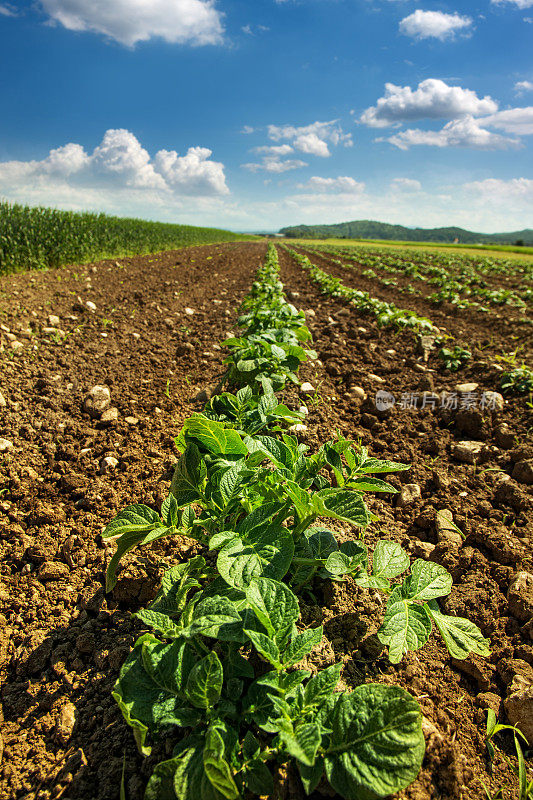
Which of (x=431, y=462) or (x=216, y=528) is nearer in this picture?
(x=216, y=528)

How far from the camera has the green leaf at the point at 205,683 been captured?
1062mm

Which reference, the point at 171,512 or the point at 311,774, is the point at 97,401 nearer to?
the point at 171,512

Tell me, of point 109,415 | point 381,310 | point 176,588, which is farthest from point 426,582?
point 381,310

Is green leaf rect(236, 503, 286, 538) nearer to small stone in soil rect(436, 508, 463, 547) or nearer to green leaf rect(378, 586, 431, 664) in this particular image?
green leaf rect(378, 586, 431, 664)

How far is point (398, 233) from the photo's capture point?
148750mm

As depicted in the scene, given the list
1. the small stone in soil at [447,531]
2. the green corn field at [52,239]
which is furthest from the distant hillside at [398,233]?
the small stone in soil at [447,531]

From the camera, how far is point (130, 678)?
1152 millimetres

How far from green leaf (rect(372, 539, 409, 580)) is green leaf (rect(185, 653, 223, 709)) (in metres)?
0.69

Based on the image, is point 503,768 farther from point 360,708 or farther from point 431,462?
point 431,462

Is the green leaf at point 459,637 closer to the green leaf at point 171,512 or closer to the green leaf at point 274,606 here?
the green leaf at point 274,606

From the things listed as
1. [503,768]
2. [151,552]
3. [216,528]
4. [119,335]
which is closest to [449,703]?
[503,768]

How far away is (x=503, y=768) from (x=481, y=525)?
1166mm

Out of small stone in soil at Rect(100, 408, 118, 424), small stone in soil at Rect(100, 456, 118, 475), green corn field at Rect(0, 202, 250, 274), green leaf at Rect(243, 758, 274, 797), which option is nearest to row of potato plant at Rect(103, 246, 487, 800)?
green leaf at Rect(243, 758, 274, 797)

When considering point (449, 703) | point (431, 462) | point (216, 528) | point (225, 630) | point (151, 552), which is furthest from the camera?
point (431, 462)
